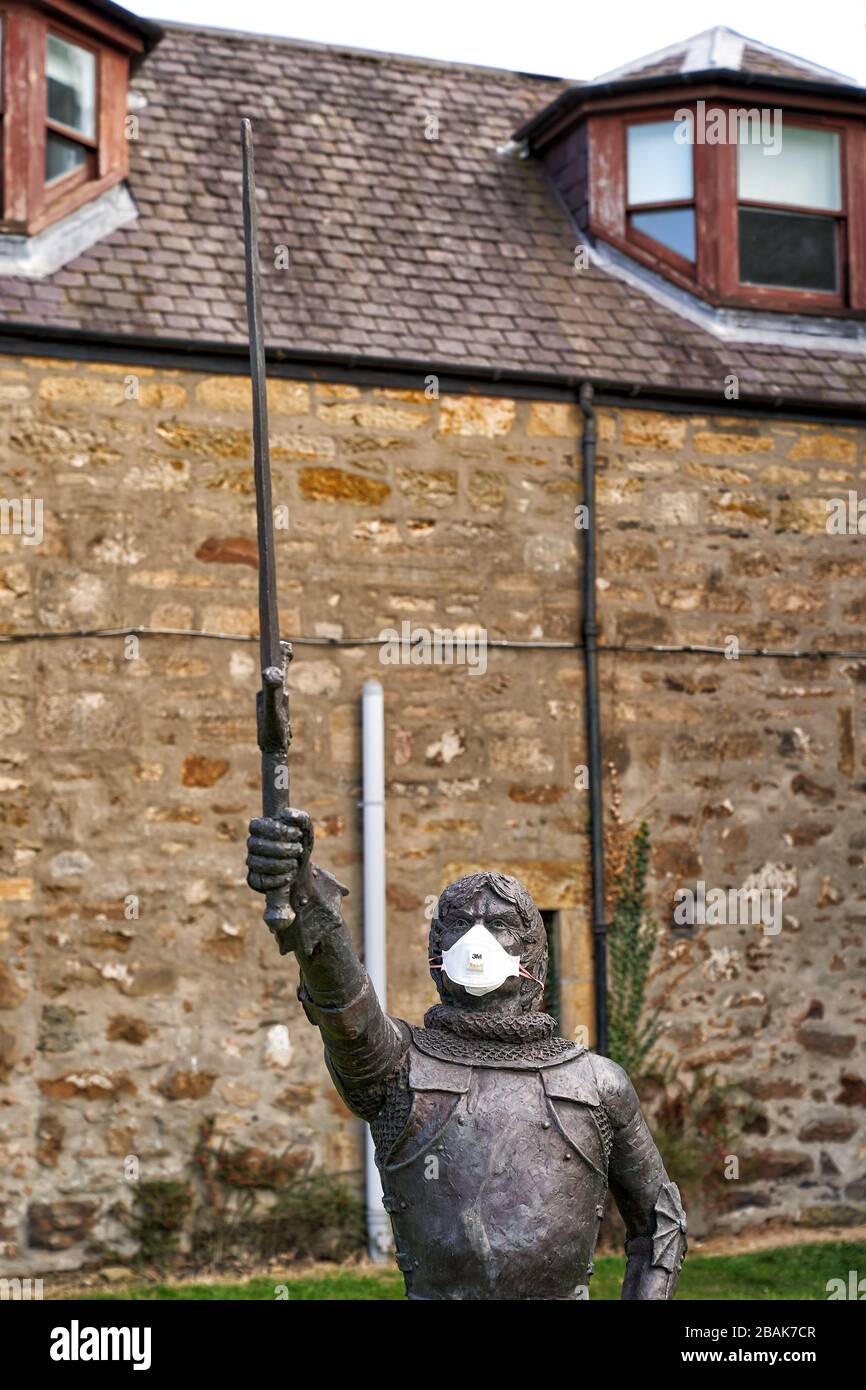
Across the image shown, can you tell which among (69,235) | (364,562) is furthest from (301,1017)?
(69,235)

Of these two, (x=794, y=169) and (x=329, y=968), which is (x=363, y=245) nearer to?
(x=794, y=169)

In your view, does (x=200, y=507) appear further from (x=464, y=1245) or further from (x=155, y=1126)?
Result: (x=464, y=1245)

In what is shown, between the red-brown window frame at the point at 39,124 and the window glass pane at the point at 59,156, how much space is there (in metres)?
0.04

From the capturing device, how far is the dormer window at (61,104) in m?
10.1

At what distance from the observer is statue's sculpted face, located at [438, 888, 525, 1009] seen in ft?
15.0

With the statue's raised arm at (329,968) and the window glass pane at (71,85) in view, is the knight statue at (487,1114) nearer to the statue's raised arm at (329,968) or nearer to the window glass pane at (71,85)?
the statue's raised arm at (329,968)

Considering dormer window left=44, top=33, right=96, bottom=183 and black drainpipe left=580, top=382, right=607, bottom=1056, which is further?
dormer window left=44, top=33, right=96, bottom=183

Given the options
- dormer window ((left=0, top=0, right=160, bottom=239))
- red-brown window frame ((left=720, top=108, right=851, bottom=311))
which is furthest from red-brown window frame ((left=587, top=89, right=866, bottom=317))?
dormer window ((left=0, top=0, right=160, bottom=239))

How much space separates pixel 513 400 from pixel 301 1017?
3427 mm

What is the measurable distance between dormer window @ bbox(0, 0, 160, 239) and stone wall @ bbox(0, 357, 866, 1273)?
1.17 metres

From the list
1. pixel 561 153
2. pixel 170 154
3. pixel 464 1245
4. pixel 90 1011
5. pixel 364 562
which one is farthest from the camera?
pixel 561 153

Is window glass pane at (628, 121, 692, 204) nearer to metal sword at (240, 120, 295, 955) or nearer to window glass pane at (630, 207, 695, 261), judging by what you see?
window glass pane at (630, 207, 695, 261)

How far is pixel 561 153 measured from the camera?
11.7 m

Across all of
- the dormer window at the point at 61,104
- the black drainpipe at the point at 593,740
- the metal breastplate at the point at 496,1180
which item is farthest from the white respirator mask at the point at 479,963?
the dormer window at the point at 61,104
